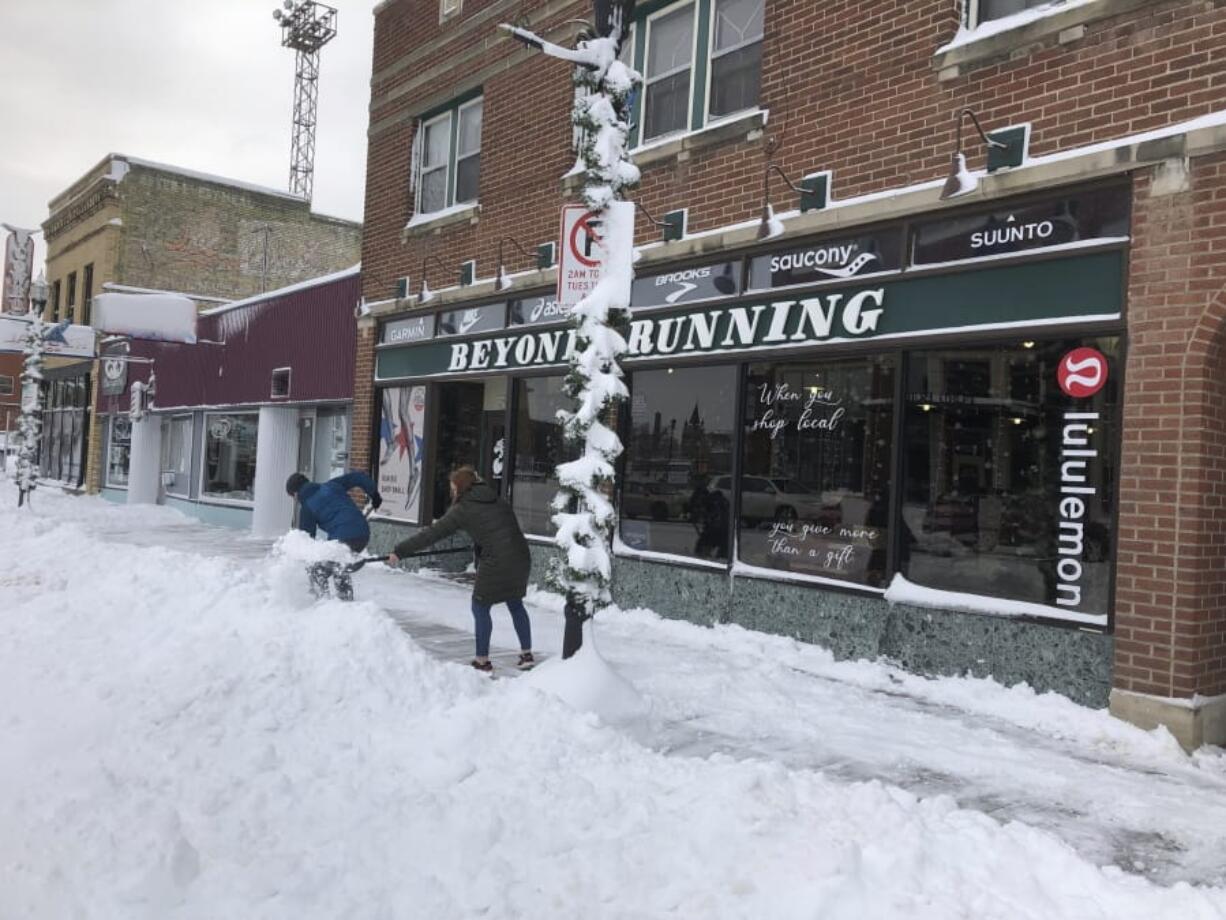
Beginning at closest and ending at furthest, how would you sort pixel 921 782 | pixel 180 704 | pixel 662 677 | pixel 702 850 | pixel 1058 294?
pixel 702 850 < pixel 921 782 < pixel 180 704 < pixel 1058 294 < pixel 662 677

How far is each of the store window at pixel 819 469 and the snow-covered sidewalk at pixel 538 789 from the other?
0.98m

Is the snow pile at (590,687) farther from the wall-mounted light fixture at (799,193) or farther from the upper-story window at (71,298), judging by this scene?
the upper-story window at (71,298)

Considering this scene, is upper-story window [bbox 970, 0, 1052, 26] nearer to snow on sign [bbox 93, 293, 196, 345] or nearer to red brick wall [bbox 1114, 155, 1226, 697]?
red brick wall [bbox 1114, 155, 1226, 697]

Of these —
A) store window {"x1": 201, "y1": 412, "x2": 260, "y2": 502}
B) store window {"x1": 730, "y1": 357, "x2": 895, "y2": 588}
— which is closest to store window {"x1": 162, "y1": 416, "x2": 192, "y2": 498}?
store window {"x1": 201, "y1": 412, "x2": 260, "y2": 502}

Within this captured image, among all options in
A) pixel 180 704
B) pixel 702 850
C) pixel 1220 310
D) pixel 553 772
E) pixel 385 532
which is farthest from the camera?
pixel 385 532

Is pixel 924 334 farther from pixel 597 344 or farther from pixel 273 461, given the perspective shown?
pixel 273 461

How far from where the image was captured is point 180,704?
589cm

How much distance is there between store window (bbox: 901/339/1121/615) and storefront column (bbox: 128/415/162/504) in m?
23.2

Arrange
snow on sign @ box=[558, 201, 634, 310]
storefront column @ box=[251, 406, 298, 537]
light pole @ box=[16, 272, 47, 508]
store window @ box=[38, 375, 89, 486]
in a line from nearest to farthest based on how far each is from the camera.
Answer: snow on sign @ box=[558, 201, 634, 310], storefront column @ box=[251, 406, 298, 537], light pole @ box=[16, 272, 47, 508], store window @ box=[38, 375, 89, 486]

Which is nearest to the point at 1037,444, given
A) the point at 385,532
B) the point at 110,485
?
the point at 385,532

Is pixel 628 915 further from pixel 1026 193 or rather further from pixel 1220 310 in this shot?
pixel 1026 193

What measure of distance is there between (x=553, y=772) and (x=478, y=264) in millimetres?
9312

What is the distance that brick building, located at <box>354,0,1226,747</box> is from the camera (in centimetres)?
650

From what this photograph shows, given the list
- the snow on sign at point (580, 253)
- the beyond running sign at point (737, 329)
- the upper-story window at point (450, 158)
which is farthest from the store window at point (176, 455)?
the snow on sign at point (580, 253)
